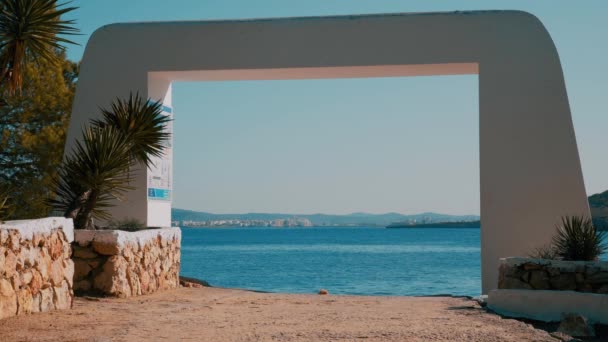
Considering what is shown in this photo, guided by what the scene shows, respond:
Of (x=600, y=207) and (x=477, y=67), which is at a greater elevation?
(x=477, y=67)

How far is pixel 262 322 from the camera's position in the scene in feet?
26.1

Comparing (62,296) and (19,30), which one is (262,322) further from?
(19,30)

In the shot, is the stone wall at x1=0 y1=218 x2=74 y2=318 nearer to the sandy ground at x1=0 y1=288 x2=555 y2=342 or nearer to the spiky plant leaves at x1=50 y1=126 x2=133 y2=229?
the sandy ground at x1=0 y1=288 x2=555 y2=342

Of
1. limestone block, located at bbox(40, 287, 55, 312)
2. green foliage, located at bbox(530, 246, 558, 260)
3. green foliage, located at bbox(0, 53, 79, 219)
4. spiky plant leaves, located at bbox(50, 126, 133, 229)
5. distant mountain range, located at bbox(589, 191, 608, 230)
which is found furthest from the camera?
distant mountain range, located at bbox(589, 191, 608, 230)

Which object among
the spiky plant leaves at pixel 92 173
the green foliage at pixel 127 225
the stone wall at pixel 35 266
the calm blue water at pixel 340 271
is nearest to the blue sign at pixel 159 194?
the green foliage at pixel 127 225

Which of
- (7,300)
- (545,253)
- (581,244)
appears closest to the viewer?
(7,300)

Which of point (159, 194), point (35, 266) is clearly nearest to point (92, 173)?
point (159, 194)

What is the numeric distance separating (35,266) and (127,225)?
3.98m

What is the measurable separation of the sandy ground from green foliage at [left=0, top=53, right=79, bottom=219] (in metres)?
7.27

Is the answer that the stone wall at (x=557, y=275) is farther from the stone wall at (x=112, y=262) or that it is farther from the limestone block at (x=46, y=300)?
the limestone block at (x=46, y=300)

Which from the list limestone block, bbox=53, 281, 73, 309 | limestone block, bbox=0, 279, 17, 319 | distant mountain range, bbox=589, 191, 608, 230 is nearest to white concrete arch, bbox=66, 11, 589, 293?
limestone block, bbox=53, 281, 73, 309

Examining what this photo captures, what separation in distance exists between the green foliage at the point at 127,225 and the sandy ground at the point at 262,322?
1555mm

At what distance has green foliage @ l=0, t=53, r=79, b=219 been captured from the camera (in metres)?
16.9

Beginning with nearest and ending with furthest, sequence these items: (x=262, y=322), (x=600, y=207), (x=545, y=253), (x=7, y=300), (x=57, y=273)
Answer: (x=7, y=300) → (x=262, y=322) → (x=57, y=273) → (x=545, y=253) → (x=600, y=207)
